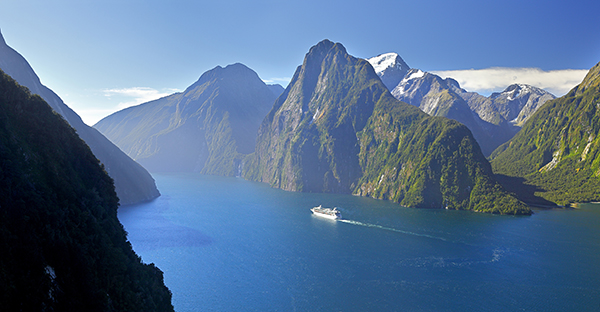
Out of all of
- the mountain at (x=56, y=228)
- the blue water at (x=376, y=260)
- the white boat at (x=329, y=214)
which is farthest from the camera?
the white boat at (x=329, y=214)

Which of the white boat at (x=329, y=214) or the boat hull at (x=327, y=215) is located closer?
the boat hull at (x=327, y=215)

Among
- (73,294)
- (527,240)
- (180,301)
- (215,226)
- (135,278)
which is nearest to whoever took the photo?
(73,294)

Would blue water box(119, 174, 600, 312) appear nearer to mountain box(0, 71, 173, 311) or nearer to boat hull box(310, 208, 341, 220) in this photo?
boat hull box(310, 208, 341, 220)

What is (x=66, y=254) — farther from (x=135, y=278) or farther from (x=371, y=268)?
(x=371, y=268)

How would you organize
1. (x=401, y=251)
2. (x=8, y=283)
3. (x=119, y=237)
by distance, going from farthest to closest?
(x=401, y=251) → (x=119, y=237) → (x=8, y=283)

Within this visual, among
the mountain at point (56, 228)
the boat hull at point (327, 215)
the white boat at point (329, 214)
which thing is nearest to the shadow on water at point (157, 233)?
the boat hull at point (327, 215)

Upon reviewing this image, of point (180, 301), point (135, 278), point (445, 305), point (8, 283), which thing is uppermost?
point (8, 283)

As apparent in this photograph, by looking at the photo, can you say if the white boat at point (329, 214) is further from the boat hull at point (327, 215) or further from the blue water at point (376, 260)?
the blue water at point (376, 260)

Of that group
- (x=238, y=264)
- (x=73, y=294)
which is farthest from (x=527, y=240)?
(x=73, y=294)
